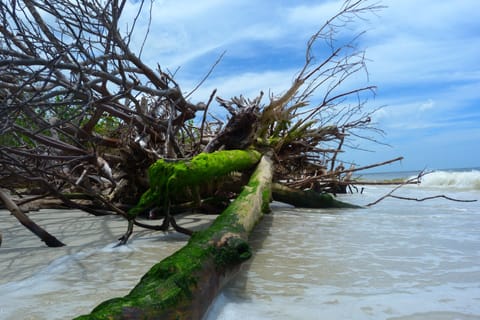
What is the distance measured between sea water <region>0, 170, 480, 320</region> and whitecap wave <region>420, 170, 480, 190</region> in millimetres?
13526

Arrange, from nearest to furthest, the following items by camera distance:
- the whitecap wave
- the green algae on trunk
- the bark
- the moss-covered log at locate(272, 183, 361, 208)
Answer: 1. the bark
2. the green algae on trunk
3. the moss-covered log at locate(272, 183, 361, 208)
4. the whitecap wave

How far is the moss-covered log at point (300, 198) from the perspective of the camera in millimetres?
5773

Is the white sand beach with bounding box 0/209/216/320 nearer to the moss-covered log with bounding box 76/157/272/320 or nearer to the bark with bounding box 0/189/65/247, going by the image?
the bark with bounding box 0/189/65/247

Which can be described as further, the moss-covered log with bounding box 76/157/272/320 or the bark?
the bark

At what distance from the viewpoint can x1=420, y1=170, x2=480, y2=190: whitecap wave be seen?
50.5 ft

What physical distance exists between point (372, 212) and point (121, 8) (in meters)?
4.47

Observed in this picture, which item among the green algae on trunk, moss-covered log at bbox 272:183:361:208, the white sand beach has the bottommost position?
the white sand beach

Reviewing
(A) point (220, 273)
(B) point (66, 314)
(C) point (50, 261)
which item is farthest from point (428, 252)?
(C) point (50, 261)

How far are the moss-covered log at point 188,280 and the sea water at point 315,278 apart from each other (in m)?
0.16

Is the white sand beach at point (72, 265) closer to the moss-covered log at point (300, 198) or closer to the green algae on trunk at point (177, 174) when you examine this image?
the green algae on trunk at point (177, 174)

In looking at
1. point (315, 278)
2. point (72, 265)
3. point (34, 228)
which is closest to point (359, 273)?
point (315, 278)

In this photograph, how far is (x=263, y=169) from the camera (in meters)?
4.92

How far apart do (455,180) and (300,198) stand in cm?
1432

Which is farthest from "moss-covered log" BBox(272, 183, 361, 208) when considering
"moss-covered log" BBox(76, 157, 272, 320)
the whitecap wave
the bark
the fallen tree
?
the whitecap wave
